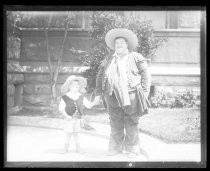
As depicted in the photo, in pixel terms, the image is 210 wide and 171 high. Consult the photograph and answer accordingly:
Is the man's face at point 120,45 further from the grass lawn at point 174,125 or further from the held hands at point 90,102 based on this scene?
the grass lawn at point 174,125


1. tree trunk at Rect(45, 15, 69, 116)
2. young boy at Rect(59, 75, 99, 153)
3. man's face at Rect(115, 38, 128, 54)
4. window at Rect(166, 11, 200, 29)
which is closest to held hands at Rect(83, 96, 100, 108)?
young boy at Rect(59, 75, 99, 153)

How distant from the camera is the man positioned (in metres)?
5.15

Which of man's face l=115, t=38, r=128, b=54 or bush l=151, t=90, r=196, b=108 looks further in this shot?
bush l=151, t=90, r=196, b=108

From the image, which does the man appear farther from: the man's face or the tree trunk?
the tree trunk

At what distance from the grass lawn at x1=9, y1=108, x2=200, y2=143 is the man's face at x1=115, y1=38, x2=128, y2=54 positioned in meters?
0.85

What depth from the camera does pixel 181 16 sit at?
17.2 feet

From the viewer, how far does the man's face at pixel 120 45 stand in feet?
17.0

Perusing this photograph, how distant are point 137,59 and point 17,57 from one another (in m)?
1.69

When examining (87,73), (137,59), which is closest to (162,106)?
(137,59)

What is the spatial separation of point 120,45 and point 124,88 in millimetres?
590

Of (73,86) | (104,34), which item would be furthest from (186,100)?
(73,86)

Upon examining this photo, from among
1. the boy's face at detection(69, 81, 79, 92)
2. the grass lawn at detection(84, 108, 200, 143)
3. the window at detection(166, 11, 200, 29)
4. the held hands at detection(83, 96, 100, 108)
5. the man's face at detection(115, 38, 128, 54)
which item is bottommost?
the grass lawn at detection(84, 108, 200, 143)

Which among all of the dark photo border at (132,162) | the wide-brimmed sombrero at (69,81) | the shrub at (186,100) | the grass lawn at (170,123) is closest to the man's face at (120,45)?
the dark photo border at (132,162)

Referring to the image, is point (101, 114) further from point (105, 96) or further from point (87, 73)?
point (87, 73)
